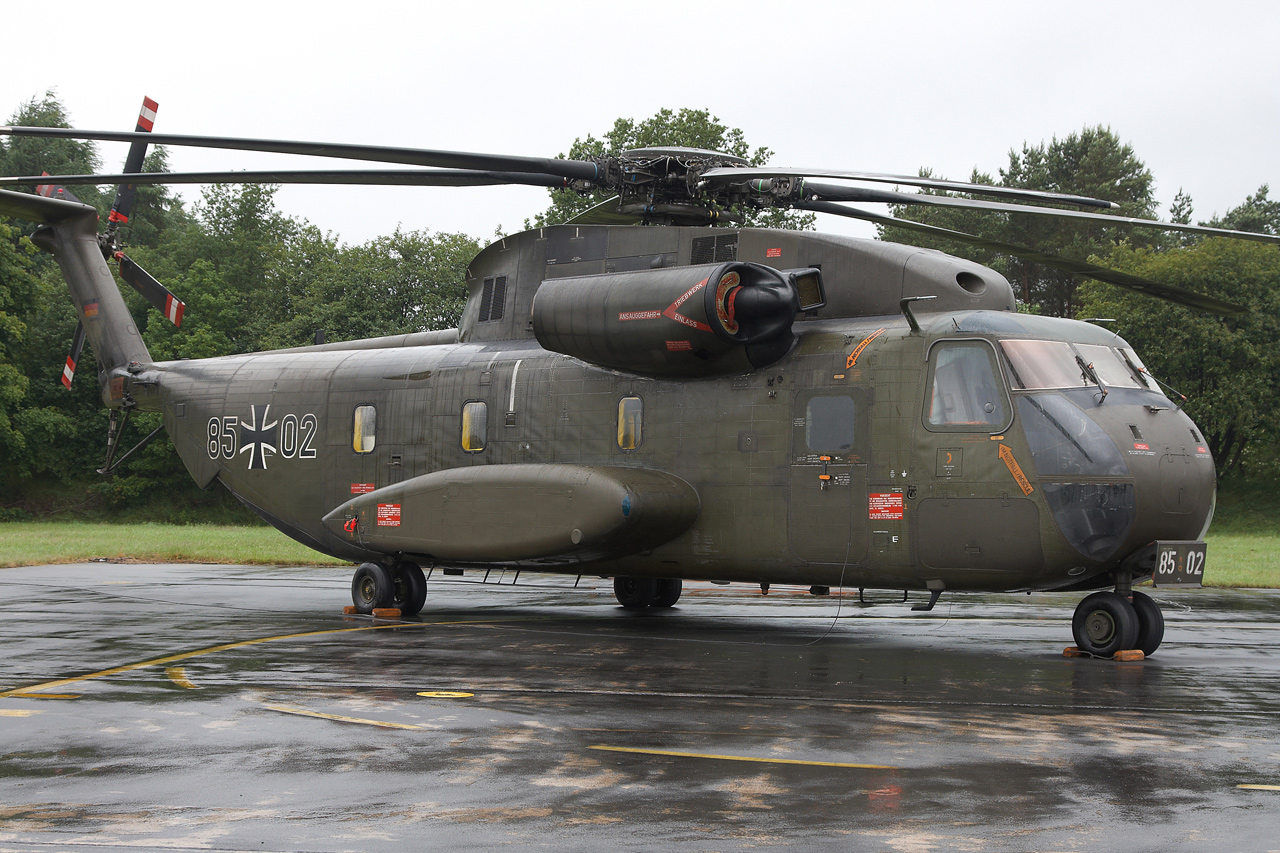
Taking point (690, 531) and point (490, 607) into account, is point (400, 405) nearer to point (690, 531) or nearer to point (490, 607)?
point (490, 607)

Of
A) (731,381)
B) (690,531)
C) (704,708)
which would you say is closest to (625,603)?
(690,531)

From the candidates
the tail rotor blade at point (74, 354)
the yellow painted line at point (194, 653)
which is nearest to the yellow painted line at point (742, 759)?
the yellow painted line at point (194, 653)

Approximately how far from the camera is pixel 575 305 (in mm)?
13523

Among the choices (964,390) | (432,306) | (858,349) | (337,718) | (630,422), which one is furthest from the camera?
(432,306)

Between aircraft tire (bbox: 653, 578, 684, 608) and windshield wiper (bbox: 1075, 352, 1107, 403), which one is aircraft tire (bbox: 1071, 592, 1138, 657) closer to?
windshield wiper (bbox: 1075, 352, 1107, 403)

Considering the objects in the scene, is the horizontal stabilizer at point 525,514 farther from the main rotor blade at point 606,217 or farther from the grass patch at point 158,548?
the grass patch at point 158,548

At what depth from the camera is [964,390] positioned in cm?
1164

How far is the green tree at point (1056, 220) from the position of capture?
2357 inches

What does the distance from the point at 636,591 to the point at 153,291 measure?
943cm

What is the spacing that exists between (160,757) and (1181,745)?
644 centimetres

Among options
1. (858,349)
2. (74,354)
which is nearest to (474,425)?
(858,349)

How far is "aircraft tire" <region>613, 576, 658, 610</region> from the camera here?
16.8 m

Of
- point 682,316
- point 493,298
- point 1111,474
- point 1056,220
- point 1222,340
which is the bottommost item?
point 1111,474

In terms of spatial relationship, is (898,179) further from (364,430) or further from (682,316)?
(364,430)
